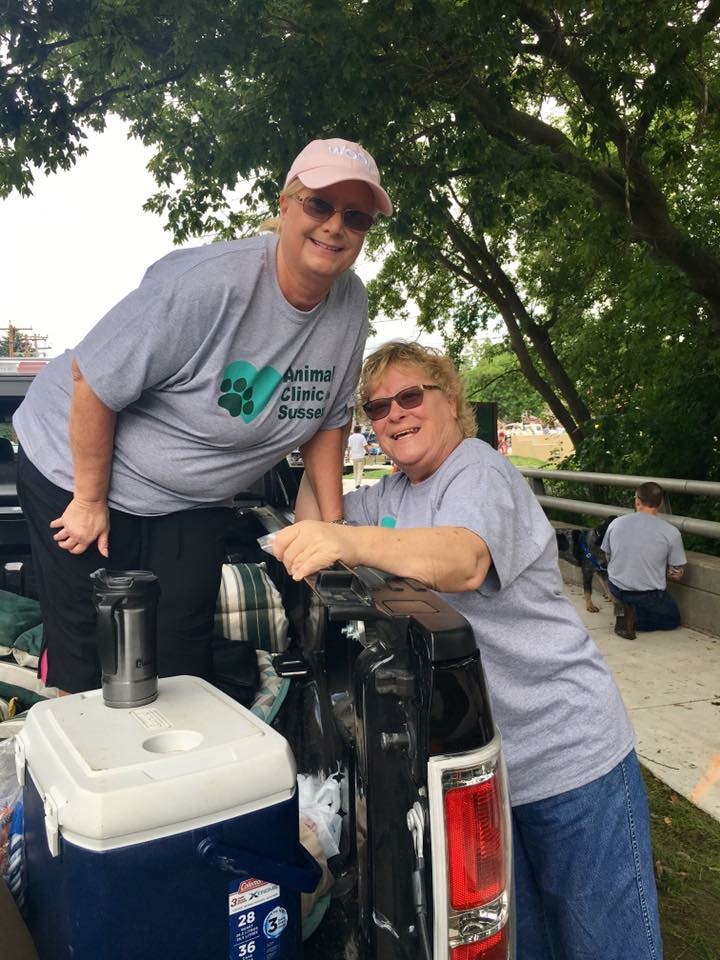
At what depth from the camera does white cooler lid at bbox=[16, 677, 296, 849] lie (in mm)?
1019

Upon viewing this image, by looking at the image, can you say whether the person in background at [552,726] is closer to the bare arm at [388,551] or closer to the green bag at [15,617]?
the bare arm at [388,551]

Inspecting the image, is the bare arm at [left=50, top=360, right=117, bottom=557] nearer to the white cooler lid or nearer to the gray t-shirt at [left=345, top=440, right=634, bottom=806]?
the white cooler lid

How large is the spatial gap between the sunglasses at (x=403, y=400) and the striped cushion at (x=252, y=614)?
0.70m

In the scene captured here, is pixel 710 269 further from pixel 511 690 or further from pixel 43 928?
pixel 43 928

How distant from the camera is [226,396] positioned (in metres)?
1.98

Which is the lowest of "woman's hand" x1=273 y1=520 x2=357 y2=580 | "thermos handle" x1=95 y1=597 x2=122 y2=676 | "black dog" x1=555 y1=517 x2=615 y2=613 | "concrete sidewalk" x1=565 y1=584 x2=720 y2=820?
"concrete sidewalk" x1=565 y1=584 x2=720 y2=820

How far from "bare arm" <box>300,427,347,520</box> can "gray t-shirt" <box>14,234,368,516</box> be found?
0.43ft

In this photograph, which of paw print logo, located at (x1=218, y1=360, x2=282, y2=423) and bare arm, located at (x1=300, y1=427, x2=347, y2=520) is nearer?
paw print logo, located at (x1=218, y1=360, x2=282, y2=423)

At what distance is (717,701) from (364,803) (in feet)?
14.1

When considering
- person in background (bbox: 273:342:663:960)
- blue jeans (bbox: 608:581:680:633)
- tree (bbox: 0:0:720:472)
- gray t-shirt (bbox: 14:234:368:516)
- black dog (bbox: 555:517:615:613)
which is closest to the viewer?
person in background (bbox: 273:342:663:960)

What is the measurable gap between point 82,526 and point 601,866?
1353mm

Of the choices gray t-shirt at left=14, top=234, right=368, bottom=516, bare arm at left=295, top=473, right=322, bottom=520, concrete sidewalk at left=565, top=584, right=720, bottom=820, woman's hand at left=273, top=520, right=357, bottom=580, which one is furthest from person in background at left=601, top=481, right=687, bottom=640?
woman's hand at left=273, top=520, right=357, bottom=580

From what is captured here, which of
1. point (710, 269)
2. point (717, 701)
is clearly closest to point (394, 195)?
point (710, 269)

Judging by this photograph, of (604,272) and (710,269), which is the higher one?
(604,272)
